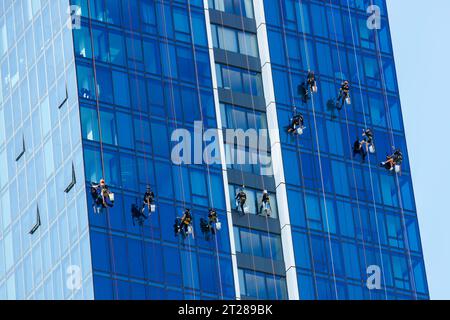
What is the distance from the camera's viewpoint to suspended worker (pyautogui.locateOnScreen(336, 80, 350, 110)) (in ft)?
416

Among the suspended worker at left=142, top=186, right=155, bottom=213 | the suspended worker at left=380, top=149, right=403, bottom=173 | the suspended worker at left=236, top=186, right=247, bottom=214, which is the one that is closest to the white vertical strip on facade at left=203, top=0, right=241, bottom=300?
the suspended worker at left=236, top=186, right=247, bottom=214

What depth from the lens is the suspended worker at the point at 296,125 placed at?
406 ft

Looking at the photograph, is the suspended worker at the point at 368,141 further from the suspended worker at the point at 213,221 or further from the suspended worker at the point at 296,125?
the suspended worker at the point at 213,221

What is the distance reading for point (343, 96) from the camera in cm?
12738

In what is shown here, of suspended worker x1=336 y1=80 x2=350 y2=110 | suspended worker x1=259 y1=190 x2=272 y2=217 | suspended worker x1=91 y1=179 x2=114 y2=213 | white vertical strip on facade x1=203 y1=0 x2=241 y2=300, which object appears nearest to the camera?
suspended worker x1=91 y1=179 x2=114 y2=213

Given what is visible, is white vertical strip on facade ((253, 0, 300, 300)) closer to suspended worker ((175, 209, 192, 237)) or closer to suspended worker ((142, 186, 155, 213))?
suspended worker ((175, 209, 192, 237))

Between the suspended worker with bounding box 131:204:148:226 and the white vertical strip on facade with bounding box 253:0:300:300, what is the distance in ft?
32.0

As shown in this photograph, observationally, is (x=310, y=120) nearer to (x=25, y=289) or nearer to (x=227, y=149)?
(x=227, y=149)

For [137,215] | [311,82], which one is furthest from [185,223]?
[311,82]

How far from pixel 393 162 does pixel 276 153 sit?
28.8 ft

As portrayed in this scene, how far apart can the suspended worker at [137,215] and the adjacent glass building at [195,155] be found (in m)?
0.39

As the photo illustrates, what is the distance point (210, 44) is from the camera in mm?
124188

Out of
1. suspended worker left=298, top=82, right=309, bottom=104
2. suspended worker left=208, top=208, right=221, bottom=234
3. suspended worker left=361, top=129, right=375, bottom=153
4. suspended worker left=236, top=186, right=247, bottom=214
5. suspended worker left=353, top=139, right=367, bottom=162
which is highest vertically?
suspended worker left=298, top=82, right=309, bottom=104
